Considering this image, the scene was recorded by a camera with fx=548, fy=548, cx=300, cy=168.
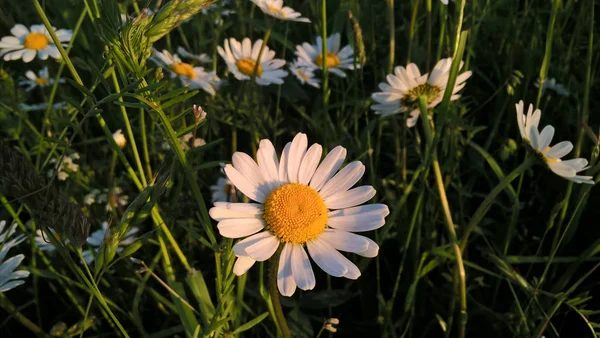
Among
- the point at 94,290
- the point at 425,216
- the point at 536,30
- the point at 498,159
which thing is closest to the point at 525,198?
the point at 498,159

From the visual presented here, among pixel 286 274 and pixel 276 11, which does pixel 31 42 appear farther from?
pixel 286 274

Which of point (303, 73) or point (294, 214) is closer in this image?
point (294, 214)

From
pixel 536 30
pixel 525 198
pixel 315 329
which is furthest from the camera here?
pixel 536 30

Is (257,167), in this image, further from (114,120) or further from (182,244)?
(114,120)

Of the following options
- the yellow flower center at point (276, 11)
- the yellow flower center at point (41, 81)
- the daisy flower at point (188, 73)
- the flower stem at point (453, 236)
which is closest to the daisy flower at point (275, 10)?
→ the yellow flower center at point (276, 11)

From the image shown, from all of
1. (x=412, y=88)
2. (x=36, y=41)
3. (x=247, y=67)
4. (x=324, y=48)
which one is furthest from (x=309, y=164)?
(x=36, y=41)
